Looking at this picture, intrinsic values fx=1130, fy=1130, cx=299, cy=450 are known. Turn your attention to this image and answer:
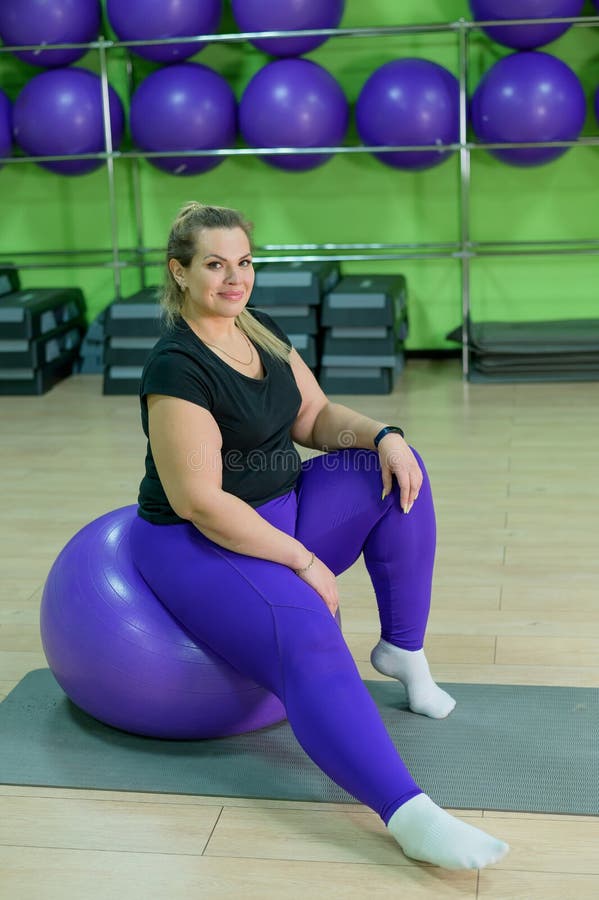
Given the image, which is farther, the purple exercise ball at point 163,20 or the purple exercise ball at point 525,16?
the purple exercise ball at point 163,20

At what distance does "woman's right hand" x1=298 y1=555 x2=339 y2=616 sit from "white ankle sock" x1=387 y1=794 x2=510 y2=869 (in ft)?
1.08

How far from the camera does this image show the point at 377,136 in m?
4.02

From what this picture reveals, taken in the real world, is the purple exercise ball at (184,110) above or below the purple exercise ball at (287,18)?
below

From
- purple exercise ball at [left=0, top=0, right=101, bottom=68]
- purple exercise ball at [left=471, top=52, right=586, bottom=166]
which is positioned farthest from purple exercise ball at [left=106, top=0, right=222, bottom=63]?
purple exercise ball at [left=471, top=52, right=586, bottom=166]

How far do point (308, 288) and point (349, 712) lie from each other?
2.83 m

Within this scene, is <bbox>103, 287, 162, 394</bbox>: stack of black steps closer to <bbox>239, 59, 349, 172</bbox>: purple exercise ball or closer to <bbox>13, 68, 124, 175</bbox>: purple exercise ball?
<bbox>13, 68, 124, 175</bbox>: purple exercise ball

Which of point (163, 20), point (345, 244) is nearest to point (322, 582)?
point (163, 20)

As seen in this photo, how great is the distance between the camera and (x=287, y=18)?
13.0 feet

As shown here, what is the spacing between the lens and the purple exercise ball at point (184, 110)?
13.3ft

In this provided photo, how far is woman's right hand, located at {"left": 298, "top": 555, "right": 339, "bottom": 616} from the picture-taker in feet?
5.63

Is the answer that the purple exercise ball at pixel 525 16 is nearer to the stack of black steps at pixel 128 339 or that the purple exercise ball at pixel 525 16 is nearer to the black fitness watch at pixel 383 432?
the stack of black steps at pixel 128 339

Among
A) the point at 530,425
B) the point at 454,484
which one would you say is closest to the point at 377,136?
the point at 530,425

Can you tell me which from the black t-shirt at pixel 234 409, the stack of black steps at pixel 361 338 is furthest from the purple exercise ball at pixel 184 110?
the black t-shirt at pixel 234 409

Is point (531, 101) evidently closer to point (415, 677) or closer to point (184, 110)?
point (184, 110)
